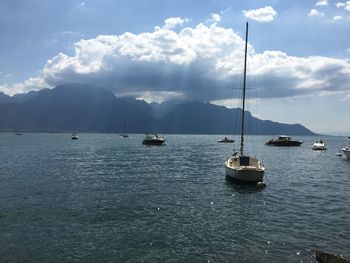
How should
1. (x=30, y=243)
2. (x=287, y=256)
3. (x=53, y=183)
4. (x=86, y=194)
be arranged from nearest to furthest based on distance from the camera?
(x=287, y=256) → (x=30, y=243) → (x=86, y=194) → (x=53, y=183)

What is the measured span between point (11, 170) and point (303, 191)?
45.7 meters

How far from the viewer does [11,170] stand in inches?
2368

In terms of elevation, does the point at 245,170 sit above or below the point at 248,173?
above

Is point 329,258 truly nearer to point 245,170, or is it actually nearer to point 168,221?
point 168,221

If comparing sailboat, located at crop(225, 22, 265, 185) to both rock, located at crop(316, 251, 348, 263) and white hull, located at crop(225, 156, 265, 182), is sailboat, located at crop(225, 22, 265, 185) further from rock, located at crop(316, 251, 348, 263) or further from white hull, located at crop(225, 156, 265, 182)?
rock, located at crop(316, 251, 348, 263)

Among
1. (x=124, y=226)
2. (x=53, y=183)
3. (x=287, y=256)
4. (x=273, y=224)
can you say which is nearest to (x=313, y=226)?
(x=273, y=224)

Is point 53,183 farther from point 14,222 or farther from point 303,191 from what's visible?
point 303,191

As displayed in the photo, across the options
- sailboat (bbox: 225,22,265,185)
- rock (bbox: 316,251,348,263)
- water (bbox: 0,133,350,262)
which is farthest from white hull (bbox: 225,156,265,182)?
rock (bbox: 316,251,348,263)

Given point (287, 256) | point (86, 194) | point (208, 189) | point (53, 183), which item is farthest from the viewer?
point (53, 183)

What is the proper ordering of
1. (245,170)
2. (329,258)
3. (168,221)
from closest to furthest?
(329,258) < (168,221) < (245,170)

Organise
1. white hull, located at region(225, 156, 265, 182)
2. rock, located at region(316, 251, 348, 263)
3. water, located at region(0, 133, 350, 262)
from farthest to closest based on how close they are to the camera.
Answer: white hull, located at region(225, 156, 265, 182), water, located at region(0, 133, 350, 262), rock, located at region(316, 251, 348, 263)

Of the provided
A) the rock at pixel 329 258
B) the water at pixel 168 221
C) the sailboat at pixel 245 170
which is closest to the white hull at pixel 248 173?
the sailboat at pixel 245 170

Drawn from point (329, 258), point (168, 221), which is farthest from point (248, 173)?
point (329, 258)

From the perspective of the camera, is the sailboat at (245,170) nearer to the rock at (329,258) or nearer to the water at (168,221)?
the water at (168,221)
